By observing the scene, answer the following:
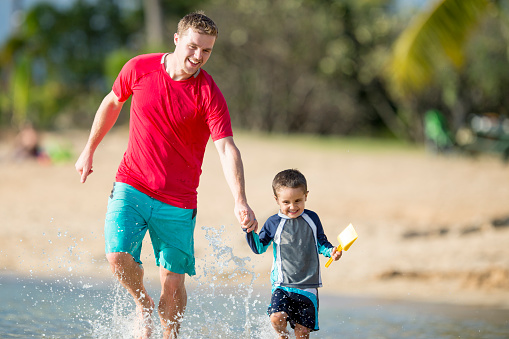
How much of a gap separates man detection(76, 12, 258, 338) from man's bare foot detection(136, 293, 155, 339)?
0.12 meters

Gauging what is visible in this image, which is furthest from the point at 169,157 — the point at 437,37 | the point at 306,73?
the point at 306,73

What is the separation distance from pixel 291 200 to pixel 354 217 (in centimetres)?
717

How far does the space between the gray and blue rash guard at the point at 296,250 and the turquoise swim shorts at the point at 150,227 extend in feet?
1.55

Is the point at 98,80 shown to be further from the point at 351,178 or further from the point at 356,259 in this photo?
the point at 356,259

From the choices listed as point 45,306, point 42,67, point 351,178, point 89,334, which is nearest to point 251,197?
point 351,178

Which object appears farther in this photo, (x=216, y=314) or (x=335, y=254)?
(x=216, y=314)

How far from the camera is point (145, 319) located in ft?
14.6

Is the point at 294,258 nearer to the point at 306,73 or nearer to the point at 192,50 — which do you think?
the point at 192,50

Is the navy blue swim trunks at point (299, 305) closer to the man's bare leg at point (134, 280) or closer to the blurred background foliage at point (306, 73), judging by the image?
the man's bare leg at point (134, 280)

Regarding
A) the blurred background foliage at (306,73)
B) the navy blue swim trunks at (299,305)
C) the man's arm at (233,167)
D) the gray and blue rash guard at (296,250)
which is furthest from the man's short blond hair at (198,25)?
the blurred background foliage at (306,73)

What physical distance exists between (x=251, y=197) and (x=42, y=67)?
1810cm

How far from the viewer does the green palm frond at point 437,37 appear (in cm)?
1067

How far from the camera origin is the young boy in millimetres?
4238

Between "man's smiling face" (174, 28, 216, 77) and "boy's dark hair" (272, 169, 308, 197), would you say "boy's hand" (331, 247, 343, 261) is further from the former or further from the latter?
"man's smiling face" (174, 28, 216, 77)
